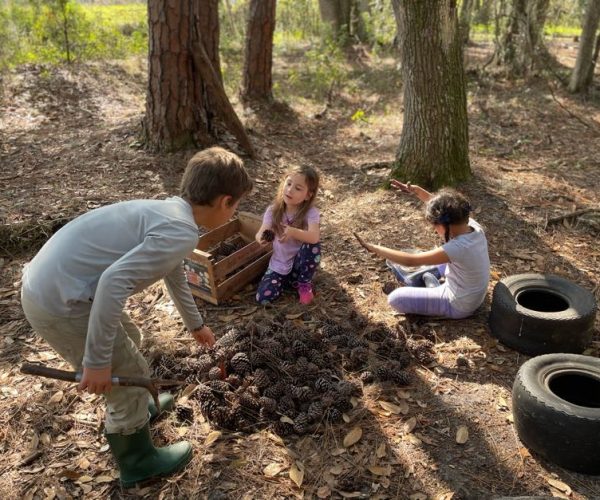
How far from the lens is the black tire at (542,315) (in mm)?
3281

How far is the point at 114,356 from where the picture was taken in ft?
7.57

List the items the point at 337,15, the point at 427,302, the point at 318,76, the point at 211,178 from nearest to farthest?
the point at 211,178, the point at 427,302, the point at 318,76, the point at 337,15

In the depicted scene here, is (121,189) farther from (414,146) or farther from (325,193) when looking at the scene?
(414,146)

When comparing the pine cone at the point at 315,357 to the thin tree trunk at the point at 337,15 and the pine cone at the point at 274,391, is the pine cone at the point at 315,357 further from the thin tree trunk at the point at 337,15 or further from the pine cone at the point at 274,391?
the thin tree trunk at the point at 337,15

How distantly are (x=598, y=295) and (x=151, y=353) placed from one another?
12.1ft

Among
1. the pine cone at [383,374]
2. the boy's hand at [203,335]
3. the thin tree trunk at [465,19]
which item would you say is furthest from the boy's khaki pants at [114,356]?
the thin tree trunk at [465,19]

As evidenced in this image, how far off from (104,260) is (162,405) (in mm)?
1328

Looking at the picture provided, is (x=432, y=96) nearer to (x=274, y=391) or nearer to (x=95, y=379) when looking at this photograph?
(x=274, y=391)

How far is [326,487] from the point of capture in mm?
2543

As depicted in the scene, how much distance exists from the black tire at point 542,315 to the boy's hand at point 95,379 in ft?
8.80

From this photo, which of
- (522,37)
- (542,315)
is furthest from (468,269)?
(522,37)

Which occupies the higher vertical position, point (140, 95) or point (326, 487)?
point (140, 95)

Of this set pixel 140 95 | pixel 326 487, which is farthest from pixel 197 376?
pixel 140 95

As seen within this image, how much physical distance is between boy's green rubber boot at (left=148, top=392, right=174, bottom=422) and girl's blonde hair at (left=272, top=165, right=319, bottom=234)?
1634mm
